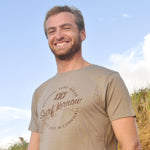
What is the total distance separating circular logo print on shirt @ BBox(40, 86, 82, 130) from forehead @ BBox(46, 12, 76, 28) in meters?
0.81

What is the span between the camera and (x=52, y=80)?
3.39 meters

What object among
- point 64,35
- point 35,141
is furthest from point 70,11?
point 35,141

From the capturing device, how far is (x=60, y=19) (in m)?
3.36

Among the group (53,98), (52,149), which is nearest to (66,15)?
(53,98)

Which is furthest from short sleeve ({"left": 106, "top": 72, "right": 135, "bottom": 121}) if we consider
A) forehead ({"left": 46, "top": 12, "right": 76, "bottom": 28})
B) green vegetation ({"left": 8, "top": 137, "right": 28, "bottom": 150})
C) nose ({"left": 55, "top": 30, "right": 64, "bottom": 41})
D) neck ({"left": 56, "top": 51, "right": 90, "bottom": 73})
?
green vegetation ({"left": 8, "top": 137, "right": 28, "bottom": 150})

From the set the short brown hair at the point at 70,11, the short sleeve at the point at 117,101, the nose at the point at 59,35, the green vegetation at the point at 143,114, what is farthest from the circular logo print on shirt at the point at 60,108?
the green vegetation at the point at 143,114

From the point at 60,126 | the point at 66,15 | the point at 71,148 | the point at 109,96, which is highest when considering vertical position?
the point at 66,15

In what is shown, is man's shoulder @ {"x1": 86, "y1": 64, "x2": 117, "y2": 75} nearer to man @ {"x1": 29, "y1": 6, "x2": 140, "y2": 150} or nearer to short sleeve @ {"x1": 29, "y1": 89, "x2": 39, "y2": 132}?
man @ {"x1": 29, "y1": 6, "x2": 140, "y2": 150}

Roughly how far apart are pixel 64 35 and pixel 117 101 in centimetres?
101

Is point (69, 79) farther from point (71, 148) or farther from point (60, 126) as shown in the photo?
point (71, 148)

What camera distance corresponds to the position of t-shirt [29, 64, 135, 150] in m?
2.68

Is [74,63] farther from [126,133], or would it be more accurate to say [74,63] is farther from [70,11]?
[126,133]

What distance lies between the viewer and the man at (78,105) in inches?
Answer: 105

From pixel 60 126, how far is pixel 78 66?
0.78 metres
